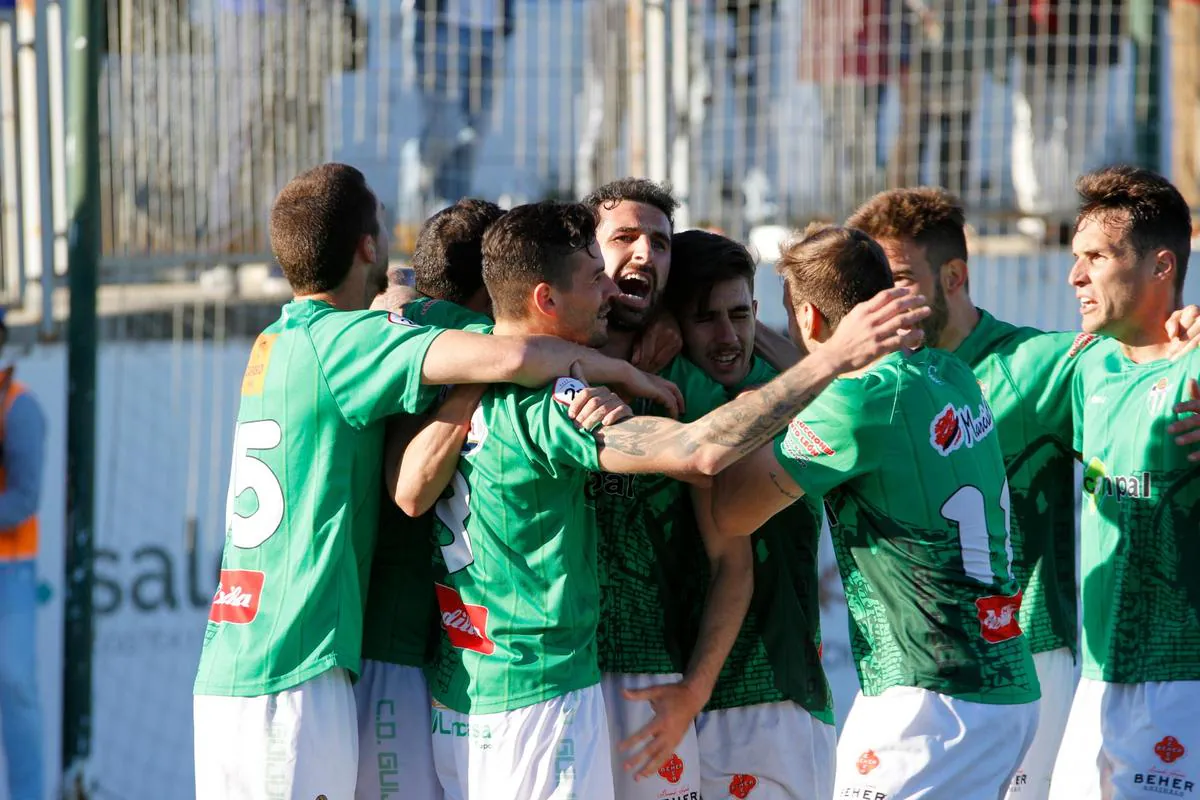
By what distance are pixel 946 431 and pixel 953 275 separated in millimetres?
1225

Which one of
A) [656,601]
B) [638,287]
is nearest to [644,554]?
[656,601]

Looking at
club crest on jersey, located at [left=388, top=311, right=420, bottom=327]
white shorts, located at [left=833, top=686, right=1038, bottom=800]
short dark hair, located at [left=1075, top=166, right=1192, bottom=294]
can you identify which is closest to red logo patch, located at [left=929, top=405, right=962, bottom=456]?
white shorts, located at [left=833, top=686, right=1038, bottom=800]

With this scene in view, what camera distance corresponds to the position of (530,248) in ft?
12.0

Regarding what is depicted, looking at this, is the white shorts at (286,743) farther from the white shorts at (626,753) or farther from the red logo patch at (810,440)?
the red logo patch at (810,440)

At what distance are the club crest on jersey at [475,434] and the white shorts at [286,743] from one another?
66 cm

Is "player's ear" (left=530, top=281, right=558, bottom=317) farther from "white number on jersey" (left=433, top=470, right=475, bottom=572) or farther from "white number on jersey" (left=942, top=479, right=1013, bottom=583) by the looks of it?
"white number on jersey" (left=942, top=479, right=1013, bottom=583)

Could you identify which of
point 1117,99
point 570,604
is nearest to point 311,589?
point 570,604

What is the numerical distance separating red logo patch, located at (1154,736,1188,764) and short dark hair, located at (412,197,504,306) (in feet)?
7.26

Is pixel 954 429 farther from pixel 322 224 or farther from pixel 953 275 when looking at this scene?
pixel 322 224

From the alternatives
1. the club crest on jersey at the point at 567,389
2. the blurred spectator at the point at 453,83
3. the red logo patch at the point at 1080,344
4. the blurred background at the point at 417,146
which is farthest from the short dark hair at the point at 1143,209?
the blurred spectator at the point at 453,83

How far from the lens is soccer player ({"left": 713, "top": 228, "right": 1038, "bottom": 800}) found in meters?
3.61

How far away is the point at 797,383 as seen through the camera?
3.28 m

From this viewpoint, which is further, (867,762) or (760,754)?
(760,754)

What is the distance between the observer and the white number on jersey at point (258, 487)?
3.90 m
